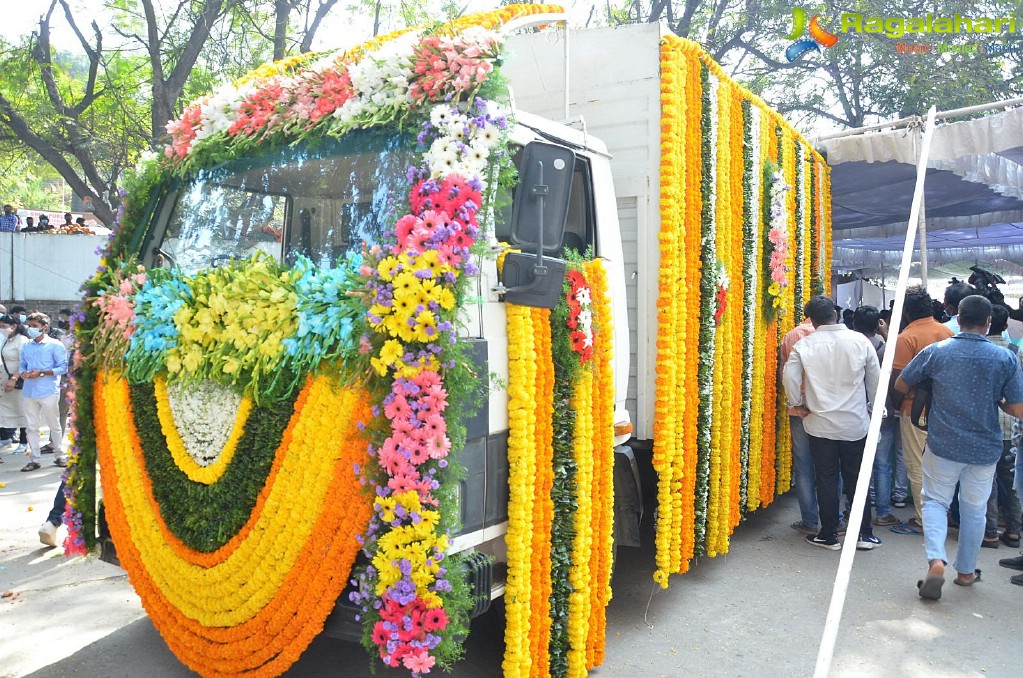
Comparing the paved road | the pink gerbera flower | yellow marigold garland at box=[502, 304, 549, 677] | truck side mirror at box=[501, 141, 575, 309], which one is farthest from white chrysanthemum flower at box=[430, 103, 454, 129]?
the paved road

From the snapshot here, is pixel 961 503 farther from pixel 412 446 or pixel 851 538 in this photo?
pixel 412 446

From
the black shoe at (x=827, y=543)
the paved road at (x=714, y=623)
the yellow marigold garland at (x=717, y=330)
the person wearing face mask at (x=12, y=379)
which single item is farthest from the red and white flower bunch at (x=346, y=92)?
the person wearing face mask at (x=12, y=379)

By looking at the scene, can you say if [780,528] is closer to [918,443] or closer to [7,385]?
[918,443]

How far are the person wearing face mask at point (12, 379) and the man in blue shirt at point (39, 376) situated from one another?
0.40 feet

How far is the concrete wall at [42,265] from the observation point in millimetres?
16156

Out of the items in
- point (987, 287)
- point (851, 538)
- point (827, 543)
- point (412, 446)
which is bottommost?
point (827, 543)

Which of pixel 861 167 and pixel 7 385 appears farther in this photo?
pixel 7 385

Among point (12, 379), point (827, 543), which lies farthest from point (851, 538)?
point (12, 379)

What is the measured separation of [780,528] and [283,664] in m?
4.56

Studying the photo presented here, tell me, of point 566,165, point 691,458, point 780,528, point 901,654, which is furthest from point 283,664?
point 780,528

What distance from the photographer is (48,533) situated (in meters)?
5.65

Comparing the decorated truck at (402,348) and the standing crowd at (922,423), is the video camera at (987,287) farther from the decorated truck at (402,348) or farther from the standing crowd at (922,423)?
the decorated truck at (402,348)

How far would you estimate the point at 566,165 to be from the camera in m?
3.16

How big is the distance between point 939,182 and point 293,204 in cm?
791
